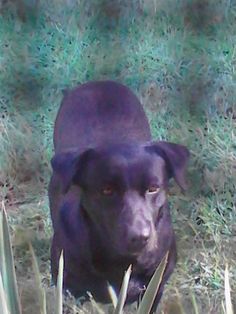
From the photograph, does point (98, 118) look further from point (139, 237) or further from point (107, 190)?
point (139, 237)

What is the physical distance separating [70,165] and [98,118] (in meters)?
0.54

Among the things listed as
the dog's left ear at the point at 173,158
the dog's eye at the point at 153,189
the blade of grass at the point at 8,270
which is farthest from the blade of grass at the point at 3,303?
the dog's left ear at the point at 173,158

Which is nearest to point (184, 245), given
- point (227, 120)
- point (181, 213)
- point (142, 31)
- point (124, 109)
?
point (181, 213)

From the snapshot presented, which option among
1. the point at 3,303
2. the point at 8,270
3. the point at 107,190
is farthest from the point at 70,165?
the point at 3,303

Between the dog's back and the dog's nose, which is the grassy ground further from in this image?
the dog's nose

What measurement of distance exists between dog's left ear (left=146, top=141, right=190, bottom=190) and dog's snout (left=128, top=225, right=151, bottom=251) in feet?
0.81

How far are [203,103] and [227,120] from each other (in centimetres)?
20

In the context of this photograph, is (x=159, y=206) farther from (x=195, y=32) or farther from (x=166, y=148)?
(x=195, y=32)

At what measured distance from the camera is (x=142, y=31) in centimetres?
468

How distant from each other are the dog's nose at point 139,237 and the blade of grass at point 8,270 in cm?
112

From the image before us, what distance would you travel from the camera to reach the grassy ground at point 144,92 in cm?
353

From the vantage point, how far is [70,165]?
280cm

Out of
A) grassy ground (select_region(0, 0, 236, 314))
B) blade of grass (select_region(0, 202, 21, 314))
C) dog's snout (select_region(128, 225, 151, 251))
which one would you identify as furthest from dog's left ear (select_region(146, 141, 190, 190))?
blade of grass (select_region(0, 202, 21, 314))

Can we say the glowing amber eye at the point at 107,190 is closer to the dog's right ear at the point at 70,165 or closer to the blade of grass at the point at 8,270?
the dog's right ear at the point at 70,165
